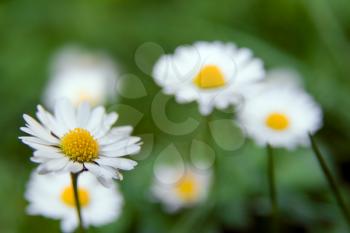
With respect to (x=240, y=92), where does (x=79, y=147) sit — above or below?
below

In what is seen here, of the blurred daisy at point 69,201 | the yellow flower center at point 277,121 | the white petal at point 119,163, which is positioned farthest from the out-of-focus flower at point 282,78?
the white petal at point 119,163

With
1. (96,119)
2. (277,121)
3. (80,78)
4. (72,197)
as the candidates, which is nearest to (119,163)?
(96,119)

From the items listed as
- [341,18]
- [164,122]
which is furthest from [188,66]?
[341,18]

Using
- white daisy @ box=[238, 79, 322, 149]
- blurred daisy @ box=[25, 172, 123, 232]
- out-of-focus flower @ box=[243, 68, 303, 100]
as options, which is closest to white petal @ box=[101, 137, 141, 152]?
blurred daisy @ box=[25, 172, 123, 232]

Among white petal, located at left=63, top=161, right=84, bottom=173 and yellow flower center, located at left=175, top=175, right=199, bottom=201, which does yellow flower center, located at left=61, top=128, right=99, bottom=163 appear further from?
yellow flower center, located at left=175, top=175, right=199, bottom=201

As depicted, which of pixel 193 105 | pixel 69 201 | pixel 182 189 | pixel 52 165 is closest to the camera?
pixel 52 165

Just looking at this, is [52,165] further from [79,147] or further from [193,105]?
[193,105]

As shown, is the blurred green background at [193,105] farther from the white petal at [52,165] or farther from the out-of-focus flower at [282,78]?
the white petal at [52,165]
